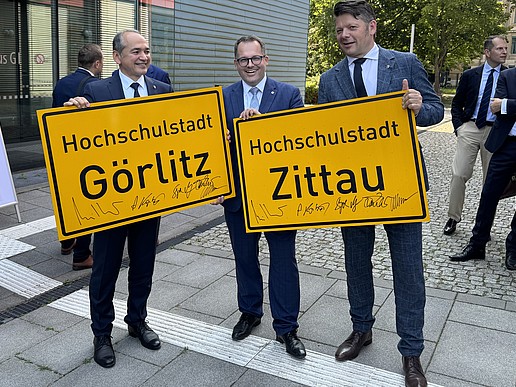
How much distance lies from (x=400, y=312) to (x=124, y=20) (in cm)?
911

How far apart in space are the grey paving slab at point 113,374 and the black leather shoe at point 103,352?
0.03m

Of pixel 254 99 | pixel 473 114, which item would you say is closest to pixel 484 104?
pixel 473 114

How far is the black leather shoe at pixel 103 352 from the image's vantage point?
329 centimetres

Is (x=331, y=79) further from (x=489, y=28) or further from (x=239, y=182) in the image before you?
(x=489, y=28)

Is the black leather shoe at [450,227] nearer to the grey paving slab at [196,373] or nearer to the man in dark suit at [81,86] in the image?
the grey paving slab at [196,373]

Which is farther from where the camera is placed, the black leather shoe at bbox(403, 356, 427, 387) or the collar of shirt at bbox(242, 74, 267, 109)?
the collar of shirt at bbox(242, 74, 267, 109)

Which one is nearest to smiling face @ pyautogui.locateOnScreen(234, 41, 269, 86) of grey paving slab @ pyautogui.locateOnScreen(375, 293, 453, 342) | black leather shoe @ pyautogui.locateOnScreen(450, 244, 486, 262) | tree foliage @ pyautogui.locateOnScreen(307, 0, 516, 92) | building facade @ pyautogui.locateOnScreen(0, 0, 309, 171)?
grey paving slab @ pyautogui.locateOnScreen(375, 293, 453, 342)

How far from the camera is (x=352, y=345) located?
136 inches

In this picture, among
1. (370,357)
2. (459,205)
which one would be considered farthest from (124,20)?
(370,357)

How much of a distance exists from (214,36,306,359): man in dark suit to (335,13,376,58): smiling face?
1.71 feet

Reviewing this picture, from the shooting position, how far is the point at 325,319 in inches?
158

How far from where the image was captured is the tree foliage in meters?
30.8

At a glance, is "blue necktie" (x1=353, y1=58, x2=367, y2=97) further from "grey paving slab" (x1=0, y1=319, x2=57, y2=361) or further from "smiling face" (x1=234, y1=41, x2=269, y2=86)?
"grey paving slab" (x1=0, y1=319, x2=57, y2=361)

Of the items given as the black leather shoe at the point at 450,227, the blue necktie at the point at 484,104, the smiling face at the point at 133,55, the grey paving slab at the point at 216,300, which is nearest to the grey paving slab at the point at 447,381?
the grey paving slab at the point at 216,300
